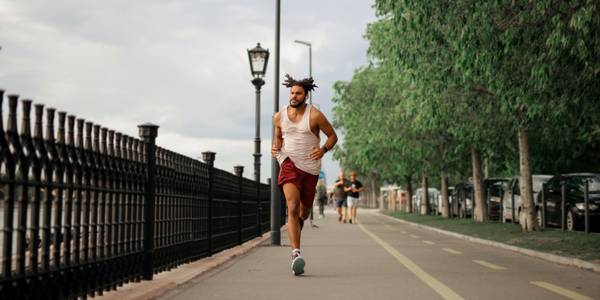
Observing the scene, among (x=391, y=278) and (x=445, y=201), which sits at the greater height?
(x=445, y=201)

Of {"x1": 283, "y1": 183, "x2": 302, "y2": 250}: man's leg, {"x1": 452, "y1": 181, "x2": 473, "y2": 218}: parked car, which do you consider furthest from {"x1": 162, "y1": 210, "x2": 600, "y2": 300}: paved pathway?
{"x1": 452, "y1": 181, "x2": 473, "y2": 218}: parked car

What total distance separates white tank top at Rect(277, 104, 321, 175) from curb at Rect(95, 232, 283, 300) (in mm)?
1781

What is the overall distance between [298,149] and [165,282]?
2.22 metres

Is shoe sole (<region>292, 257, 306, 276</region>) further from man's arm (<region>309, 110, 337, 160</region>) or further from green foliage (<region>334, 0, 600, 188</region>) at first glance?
green foliage (<region>334, 0, 600, 188</region>)

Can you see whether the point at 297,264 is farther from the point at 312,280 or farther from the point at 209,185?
the point at 209,185

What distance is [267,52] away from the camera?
66.9 feet

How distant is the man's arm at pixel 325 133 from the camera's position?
32.3 ft

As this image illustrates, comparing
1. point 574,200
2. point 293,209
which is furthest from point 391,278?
point 574,200

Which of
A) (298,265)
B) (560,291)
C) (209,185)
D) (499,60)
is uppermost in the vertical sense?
(499,60)

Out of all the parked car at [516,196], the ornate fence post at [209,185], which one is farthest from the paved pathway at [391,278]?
the parked car at [516,196]

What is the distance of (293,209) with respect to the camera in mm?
10070

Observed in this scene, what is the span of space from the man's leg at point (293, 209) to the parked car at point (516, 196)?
1693cm

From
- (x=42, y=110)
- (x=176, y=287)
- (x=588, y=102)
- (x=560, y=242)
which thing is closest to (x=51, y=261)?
(x=42, y=110)

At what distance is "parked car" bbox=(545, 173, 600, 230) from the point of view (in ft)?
73.0
